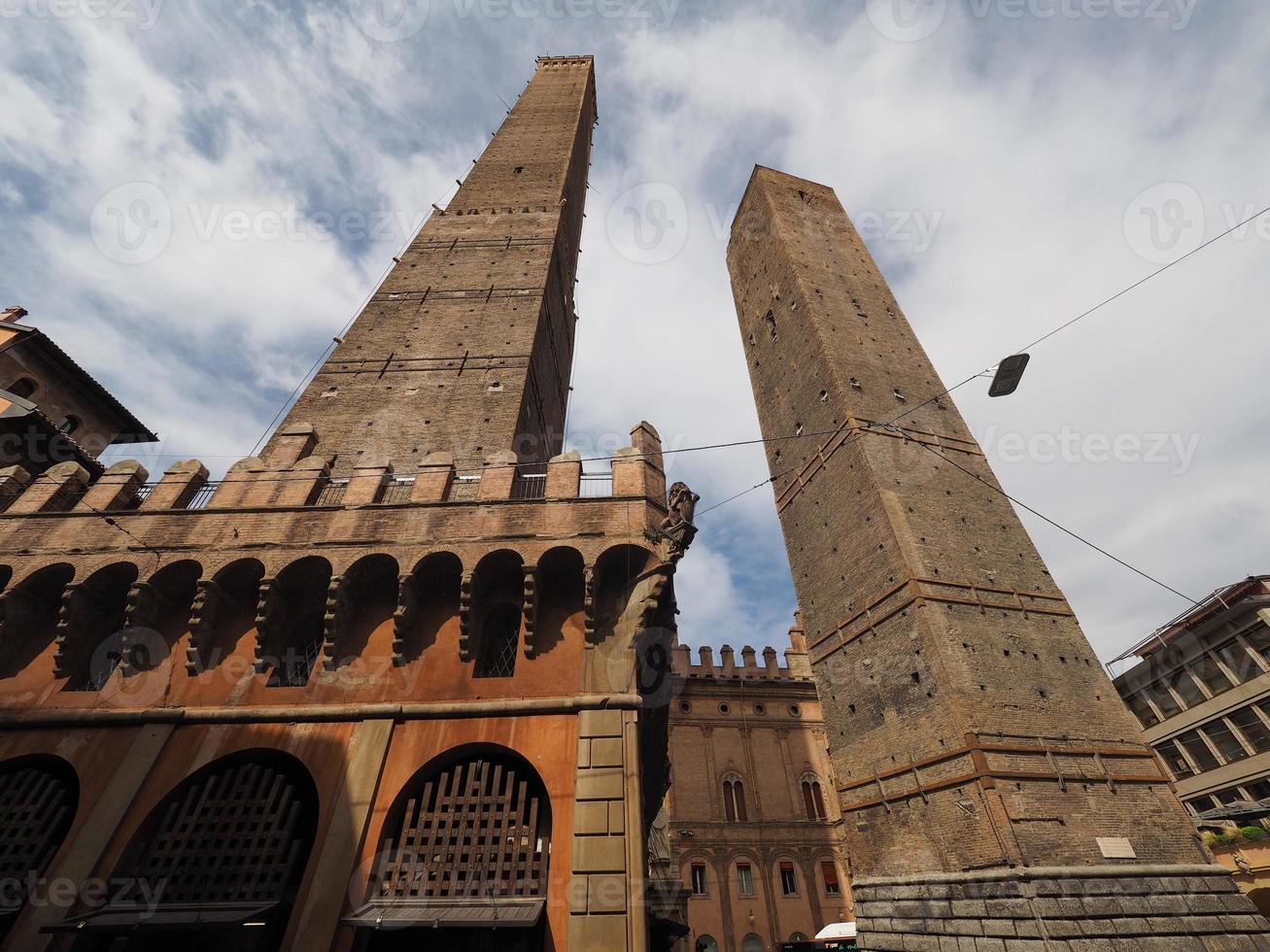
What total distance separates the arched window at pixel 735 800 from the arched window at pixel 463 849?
81.1 feet

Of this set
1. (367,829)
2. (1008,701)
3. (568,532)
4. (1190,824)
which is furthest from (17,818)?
(1190,824)

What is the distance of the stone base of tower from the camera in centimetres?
1137

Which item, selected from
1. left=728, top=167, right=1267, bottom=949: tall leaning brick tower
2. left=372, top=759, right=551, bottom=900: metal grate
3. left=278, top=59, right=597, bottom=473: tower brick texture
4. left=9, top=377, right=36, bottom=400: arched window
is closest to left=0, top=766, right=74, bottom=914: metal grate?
left=372, top=759, right=551, bottom=900: metal grate

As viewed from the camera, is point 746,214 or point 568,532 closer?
point 568,532

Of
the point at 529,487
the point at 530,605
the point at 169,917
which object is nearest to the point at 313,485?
the point at 529,487

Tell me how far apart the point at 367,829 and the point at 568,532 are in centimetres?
461

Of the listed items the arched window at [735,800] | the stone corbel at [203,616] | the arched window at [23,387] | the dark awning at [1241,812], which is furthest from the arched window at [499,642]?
the dark awning at [1241,812]

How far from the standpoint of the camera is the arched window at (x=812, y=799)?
1178 inches

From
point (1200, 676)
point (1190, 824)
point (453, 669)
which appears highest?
point (1200, 676)

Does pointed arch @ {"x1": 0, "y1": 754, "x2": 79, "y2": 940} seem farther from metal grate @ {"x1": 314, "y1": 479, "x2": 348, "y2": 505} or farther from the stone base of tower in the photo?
the stone base of tower

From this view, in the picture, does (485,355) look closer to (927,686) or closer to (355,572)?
(355,572)

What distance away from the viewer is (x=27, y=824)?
8086mm

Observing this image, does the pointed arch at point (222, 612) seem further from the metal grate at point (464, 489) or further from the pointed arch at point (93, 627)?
the metal grate at point (464, 489)

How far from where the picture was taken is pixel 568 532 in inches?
378
